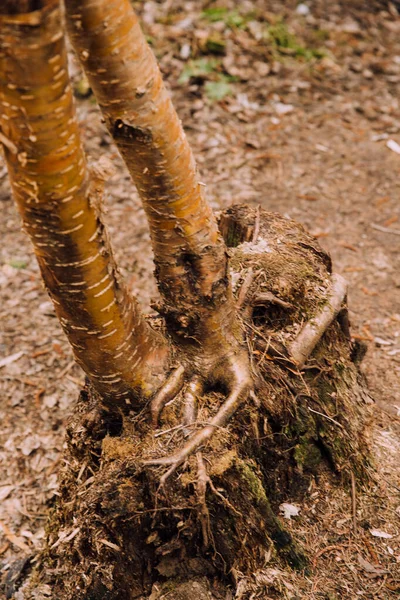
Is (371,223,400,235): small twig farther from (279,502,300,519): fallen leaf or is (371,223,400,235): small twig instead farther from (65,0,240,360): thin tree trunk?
(279,502,300,519): fallen leaf

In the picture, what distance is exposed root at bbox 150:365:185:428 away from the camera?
2488mm

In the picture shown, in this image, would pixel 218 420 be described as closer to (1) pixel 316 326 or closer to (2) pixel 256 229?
(1) pixel 316 326

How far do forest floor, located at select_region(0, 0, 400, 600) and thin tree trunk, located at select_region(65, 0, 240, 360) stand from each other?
106 centimetres

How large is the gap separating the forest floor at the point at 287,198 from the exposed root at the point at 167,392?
2.83 feet

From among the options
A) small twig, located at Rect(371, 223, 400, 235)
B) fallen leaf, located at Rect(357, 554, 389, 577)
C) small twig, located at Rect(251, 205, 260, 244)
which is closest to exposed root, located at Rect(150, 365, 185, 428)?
small twig, located at Rect(251, 205, 260, 244)

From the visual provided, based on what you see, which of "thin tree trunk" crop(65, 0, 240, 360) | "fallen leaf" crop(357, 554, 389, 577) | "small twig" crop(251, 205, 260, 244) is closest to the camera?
"thin tree trunk" crop(65, 0, 240, 360)

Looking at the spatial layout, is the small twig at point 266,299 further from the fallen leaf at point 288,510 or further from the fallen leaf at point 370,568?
the fallen leaf at point 370,568

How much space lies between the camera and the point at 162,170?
85.4 inches

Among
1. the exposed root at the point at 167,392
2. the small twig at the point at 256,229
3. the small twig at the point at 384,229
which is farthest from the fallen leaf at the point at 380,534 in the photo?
the small twig at the point at 384,229

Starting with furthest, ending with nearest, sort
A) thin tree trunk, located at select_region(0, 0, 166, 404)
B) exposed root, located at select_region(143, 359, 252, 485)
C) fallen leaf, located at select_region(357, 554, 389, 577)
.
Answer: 1. fallen leaf, located at select_region(357, 554, 389, 577)
2. exposed root, located at select_region(143, 359, 252, 485)
3. thin tree trunk, located at select_region(0, 0, 166, 404)

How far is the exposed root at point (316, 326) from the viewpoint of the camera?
2.82 m

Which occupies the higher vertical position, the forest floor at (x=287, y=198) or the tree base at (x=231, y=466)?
the tree base at (x=231, y=466)

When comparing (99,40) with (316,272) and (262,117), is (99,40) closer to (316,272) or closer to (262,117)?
(316,272)

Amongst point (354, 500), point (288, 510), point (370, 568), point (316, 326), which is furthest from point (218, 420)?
point (370, 568)
